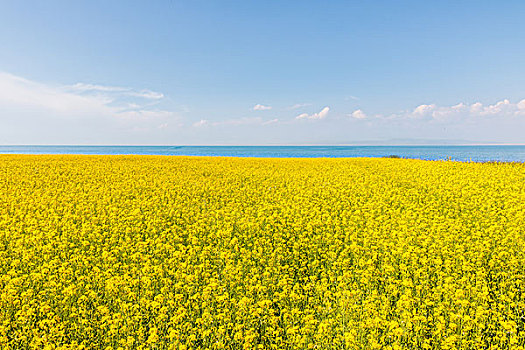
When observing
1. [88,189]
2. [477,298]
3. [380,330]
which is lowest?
[380,330]

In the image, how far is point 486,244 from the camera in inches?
298

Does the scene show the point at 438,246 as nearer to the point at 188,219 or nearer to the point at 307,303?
the point at 307,303

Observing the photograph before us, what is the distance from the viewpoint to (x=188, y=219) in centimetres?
1050

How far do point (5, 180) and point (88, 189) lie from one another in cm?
654

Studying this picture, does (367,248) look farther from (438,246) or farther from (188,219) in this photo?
(188,219)

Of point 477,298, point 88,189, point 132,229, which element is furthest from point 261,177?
point 477,298

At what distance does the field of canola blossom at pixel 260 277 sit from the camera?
4672 mm

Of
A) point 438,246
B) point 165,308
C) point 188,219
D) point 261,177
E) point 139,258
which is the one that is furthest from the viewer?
point 261,177

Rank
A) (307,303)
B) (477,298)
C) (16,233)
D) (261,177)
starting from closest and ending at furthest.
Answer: (477,298) → (307,303) → (16,233) → (261,177)

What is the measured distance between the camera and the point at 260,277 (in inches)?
258

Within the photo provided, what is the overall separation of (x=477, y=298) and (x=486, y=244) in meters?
2.79

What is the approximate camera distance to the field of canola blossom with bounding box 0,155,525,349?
184 inches

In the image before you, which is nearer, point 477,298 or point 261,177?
point 477,298

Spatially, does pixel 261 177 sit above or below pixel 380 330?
above
